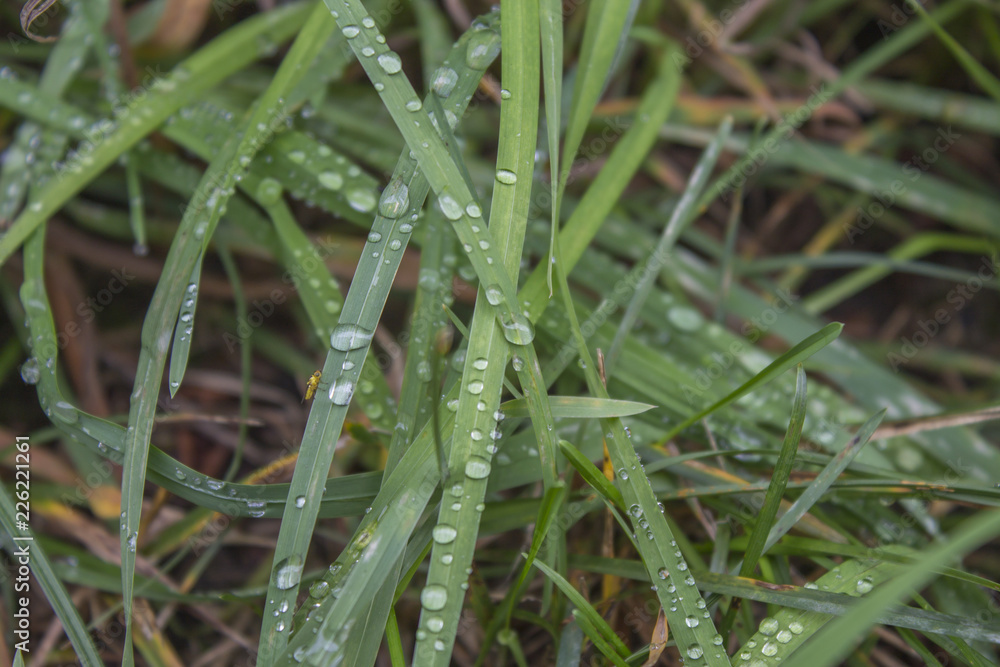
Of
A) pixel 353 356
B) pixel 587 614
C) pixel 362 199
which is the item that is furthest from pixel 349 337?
pixel 587 614

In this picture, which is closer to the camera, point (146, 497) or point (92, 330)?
point (146, 497)

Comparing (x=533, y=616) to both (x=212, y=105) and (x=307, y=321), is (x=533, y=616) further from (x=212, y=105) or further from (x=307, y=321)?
(x=212, y=105)

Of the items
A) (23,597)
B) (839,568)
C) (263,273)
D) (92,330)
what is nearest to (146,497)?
(23,597)

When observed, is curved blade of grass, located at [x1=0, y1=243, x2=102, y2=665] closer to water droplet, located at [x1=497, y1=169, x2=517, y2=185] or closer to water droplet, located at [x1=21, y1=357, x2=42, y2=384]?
water droplet, located at [x1=21, y1=357, x2=42, y2=384]

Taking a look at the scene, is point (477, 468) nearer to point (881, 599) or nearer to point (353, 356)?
point (353, 356)

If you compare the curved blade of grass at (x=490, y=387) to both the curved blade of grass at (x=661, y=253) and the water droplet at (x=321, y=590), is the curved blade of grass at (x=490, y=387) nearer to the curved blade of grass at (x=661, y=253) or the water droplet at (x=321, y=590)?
the water droplet at (x=321, y=590)

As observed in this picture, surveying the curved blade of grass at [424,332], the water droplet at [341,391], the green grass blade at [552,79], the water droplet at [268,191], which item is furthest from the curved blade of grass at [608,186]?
the water droplet at [268,191]
